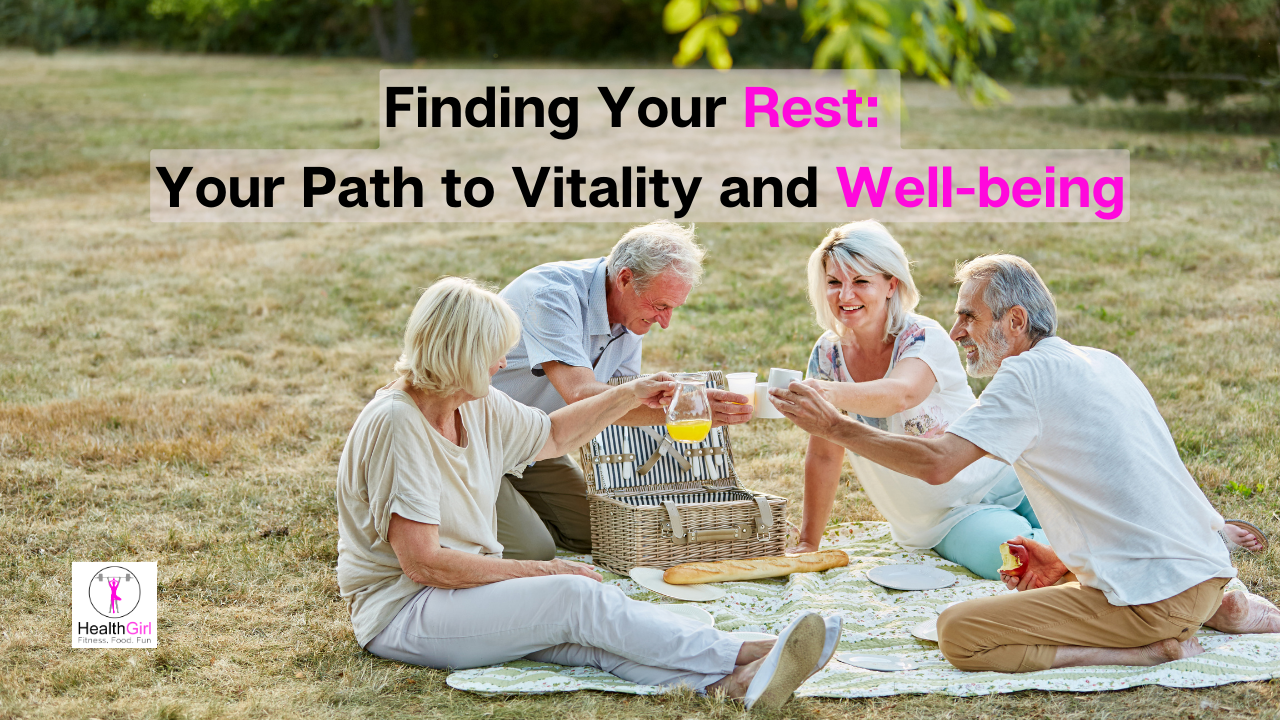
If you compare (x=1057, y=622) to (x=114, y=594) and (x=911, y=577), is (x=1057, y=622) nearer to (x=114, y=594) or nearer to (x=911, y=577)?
(x=911, y=577)

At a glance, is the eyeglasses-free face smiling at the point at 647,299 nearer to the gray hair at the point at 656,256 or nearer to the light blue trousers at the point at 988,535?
the gray hair at the point at 656,256

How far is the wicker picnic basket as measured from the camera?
4.72 m

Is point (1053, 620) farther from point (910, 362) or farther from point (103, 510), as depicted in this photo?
point (103, 510)

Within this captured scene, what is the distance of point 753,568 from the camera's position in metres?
4.66

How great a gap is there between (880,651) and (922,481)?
0.81 m

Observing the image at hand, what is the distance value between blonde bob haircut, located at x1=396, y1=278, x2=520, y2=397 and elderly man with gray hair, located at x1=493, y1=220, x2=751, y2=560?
3.49 feet

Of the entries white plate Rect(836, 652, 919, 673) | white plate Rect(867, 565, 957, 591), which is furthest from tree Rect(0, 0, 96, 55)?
white plate Rect(836, 652, 919, 673)

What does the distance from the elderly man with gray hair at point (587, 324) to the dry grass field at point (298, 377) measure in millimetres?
862

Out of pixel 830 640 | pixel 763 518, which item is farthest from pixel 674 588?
pixel 830 640

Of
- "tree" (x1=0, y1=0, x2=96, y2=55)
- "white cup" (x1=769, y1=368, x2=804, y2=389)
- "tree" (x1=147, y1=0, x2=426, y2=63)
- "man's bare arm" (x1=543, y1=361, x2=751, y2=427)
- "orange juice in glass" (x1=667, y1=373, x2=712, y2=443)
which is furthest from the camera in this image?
"tree" (x1=147, y1=0, x2=426, y2=63)

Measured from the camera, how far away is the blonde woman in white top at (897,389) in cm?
454

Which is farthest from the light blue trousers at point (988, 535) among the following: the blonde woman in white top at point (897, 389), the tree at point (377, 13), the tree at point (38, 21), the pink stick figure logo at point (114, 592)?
the tree at point (377, 13)

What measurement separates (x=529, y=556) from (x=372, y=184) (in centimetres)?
1156

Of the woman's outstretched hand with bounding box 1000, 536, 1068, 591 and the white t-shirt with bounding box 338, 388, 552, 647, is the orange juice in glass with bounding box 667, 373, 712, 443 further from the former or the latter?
the woman's outstretched hand with bounding box 1000, 536, 1068, 591
